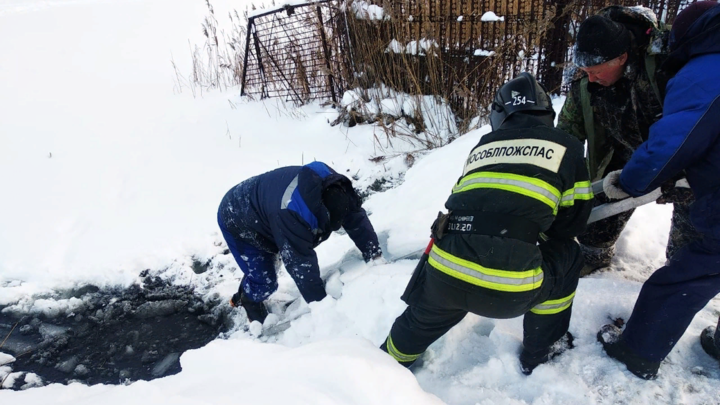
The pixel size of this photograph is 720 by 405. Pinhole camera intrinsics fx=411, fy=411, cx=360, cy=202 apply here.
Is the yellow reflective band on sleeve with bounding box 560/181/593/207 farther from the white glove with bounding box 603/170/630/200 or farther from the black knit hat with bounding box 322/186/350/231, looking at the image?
the black knit hat with bounding box 322/186/350/231

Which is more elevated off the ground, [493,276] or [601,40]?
[601,40]

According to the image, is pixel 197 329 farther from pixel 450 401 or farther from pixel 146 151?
pixel 146 151

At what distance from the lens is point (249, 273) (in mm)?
2633

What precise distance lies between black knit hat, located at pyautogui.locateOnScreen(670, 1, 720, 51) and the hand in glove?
0.53m

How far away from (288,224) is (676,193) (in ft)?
5.69

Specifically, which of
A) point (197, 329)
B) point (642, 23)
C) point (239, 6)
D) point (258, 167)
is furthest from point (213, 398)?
point (239, 6)

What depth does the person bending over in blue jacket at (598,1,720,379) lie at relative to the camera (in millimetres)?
1383

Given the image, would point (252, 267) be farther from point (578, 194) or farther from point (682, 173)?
point (682, 173)

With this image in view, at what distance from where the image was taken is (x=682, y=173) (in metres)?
1.60

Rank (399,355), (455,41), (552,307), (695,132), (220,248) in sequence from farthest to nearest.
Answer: (455,41)
(220,248)
(399,355)
(552,307)
(695,132)

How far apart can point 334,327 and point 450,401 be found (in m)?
0.81

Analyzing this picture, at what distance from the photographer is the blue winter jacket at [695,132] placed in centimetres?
136

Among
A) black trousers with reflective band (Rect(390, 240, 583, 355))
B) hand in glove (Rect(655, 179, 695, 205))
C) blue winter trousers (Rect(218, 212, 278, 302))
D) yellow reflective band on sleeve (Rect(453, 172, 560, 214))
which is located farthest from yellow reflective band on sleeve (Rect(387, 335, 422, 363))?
hand in glove (Rect(655, 179, 695, 205))

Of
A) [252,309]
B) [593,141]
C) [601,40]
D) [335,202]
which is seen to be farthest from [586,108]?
[252,309]
